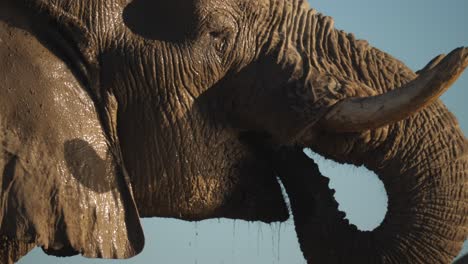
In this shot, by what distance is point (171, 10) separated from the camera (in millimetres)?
5914

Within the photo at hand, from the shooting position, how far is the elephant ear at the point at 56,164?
508 centimetres

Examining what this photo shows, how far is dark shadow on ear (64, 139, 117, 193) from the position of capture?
17.6 ft

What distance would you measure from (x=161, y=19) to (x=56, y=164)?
1034mm

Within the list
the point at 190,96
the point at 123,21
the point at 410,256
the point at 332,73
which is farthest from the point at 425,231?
the point at 123,21

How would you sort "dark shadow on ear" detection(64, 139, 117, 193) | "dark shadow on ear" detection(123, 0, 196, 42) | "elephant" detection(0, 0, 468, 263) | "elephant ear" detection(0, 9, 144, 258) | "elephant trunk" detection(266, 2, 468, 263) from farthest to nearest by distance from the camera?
"dark shadow on ear" detection(123, 0, 196, 42)
"elephant trunk" detection(266, 2, 468, 263)
"elephant" detection(0, 0, 468, 263)
"dark shadow on ear" detection(64, 139, 117, 193)
"elephant ear" detection(0, 9, 144, 258)

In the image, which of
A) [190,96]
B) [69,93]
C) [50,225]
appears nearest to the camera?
[50,225]

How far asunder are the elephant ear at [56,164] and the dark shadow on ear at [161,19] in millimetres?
445

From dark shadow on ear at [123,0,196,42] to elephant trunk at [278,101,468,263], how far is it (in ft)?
2.83

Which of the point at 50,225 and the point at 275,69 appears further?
the point at 275,69

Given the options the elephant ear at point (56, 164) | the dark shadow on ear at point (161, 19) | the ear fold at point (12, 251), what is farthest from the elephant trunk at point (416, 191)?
the ear fold at point (12, 251)

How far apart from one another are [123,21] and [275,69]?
77cm

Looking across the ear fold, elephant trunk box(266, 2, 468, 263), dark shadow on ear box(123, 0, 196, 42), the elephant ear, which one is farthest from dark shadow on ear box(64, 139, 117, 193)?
elephant trunk box(266, 2, 468, 263)

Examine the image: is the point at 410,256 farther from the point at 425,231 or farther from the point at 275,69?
the point at 275,69

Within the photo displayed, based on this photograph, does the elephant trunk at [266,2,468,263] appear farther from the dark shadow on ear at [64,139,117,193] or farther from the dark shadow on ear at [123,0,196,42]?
the dark shadow on ear at [64,139,117,193]
